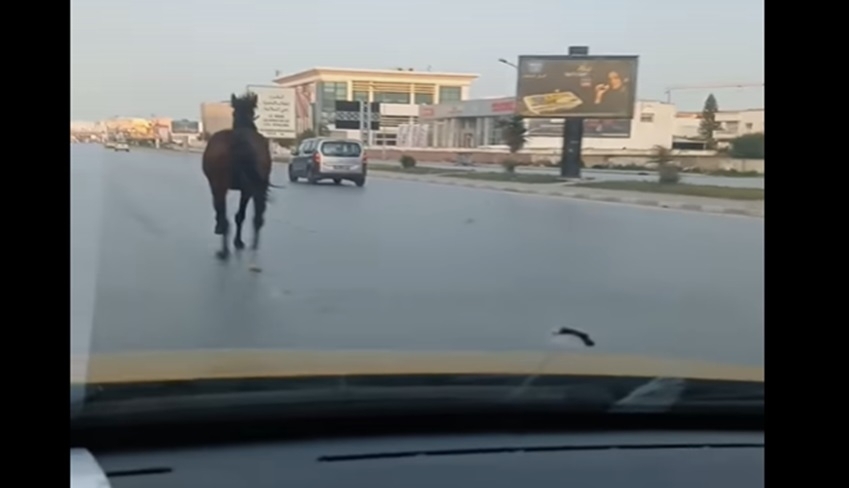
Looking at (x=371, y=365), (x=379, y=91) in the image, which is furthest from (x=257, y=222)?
(x=371, y=365)

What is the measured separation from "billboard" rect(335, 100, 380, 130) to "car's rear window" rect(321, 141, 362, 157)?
0.07m

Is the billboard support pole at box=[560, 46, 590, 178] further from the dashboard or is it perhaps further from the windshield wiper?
the dashboard

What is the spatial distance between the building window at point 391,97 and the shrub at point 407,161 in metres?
0.32

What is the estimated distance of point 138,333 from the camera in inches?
145

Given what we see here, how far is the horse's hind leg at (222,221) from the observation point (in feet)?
13.4

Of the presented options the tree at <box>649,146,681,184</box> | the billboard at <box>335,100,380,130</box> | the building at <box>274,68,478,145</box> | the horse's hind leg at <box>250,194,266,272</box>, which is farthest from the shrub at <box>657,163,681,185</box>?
the horse's hind leg at <box>250,194,266,272</box>

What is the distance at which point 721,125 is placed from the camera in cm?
416

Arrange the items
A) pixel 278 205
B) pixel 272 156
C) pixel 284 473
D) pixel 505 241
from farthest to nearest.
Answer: pixel 505 241 < pixel 278 205 < pixel 272 156 < pixel 284 473

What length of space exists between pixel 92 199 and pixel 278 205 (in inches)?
47.4

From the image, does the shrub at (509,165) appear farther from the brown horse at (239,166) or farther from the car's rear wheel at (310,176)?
the brown horse at (239,166)

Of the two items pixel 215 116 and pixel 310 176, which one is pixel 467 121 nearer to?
pixel 310 176

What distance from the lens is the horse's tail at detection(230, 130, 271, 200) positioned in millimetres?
4016
